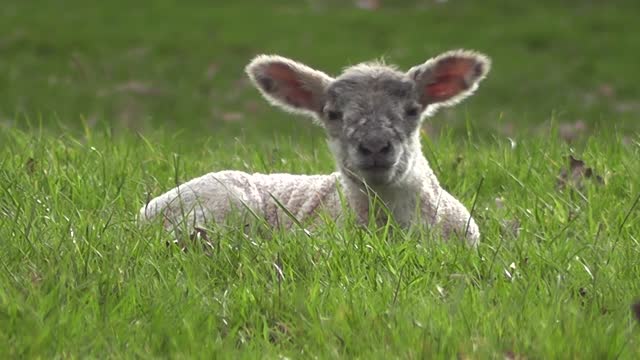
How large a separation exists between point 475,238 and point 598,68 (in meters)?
19.3

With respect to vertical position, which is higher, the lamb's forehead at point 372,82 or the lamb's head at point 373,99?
the lamb's forehead at point 372,82

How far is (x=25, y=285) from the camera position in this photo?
5.77m

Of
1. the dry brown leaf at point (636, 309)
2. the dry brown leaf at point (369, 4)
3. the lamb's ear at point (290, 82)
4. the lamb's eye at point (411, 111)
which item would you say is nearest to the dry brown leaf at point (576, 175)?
the lamb's eye at point (411, 111)

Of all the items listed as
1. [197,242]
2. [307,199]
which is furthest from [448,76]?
[197,242]

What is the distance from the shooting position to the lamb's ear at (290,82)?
26.5ft

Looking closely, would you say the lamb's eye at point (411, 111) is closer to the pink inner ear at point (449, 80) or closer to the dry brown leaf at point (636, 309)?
the pink inner ear at point (449, 80)

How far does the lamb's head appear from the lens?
7348 mm

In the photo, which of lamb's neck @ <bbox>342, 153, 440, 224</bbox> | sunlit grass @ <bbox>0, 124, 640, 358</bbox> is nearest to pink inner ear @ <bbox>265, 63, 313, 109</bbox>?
lamb's neck @ <bbox>342, 153, 440, 224</bbox>

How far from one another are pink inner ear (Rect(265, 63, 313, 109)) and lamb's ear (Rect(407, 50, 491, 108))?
2.07ft

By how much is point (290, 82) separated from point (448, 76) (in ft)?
3.02

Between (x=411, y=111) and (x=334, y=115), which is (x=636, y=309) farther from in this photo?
(x=334, y=115)

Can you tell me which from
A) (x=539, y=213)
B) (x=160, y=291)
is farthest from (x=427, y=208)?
(x=160, y=291)

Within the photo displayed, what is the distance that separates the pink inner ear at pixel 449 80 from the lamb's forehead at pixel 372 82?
0.67 ft

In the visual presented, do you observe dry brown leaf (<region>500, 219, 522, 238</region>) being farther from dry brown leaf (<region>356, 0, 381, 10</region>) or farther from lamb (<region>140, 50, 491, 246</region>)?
dry brown leaf (<region>356, 0, 381, 10</region>)
